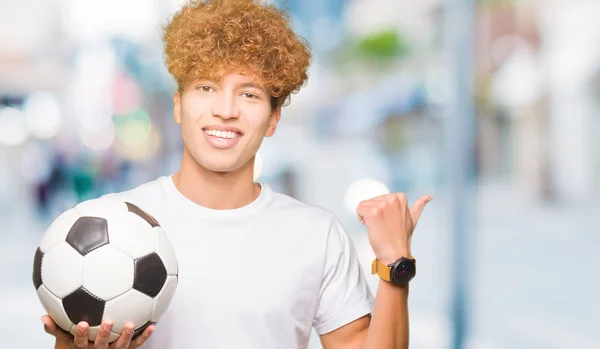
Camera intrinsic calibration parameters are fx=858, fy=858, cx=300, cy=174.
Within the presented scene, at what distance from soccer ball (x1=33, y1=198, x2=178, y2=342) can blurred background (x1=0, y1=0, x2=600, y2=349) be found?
27.7 inches

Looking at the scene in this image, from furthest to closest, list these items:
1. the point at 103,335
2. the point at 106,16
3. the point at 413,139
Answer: the point at 413,139
the point at 106,16
the point at 103,335

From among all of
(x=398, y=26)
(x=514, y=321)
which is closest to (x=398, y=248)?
(x=514, y=321)

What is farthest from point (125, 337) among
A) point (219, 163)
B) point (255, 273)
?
point (219, 163)

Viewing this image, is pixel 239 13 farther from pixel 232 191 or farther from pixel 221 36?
pixel 232 191

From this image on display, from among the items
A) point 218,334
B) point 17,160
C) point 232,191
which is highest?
point 232,191

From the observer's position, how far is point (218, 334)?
6.86 feet

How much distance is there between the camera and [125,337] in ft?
6.20

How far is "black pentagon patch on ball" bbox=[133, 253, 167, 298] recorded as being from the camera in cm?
194

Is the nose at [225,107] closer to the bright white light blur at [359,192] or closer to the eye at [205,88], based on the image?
the eye at [205,88]

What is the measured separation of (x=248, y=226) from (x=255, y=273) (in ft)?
0.43

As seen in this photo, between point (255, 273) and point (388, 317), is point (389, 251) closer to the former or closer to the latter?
point (388, 317)

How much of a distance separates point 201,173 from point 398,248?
21.4 inches

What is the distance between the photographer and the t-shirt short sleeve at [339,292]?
2.22 metres

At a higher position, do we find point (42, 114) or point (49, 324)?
point (49, 324)
